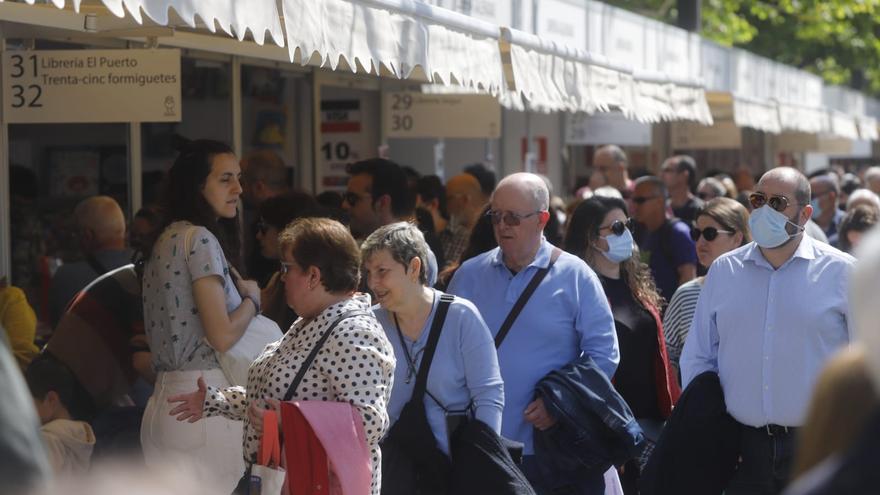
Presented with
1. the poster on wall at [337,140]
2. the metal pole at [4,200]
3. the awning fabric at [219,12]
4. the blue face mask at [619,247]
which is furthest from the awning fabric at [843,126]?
the awning fabric at [219,12]

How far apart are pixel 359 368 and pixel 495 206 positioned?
180 cm

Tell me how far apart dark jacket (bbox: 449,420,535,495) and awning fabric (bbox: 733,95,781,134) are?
9.46 metres

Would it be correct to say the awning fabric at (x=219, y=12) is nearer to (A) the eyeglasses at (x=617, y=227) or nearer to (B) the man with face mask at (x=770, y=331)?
(B) the man with face mask at (x=770, y=331)

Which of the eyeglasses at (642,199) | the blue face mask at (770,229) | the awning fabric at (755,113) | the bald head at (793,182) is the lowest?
the eyeglasses at (642,199)

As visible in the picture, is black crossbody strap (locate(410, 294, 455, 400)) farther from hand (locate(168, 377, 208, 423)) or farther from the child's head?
the child's head

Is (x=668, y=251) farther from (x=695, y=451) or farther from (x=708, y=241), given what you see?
(x=695, y=451)

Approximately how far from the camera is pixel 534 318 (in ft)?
19.3

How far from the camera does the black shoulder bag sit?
203 inches

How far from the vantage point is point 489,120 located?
453 inches

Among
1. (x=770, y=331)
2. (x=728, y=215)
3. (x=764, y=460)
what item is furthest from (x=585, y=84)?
(x=764, y=460)

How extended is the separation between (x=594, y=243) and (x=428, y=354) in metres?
1.90

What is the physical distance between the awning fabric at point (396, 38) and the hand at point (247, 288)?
0.89 meters

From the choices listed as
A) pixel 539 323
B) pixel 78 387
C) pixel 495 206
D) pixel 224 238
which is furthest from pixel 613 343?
pixel 78 387

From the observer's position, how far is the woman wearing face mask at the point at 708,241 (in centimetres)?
729
